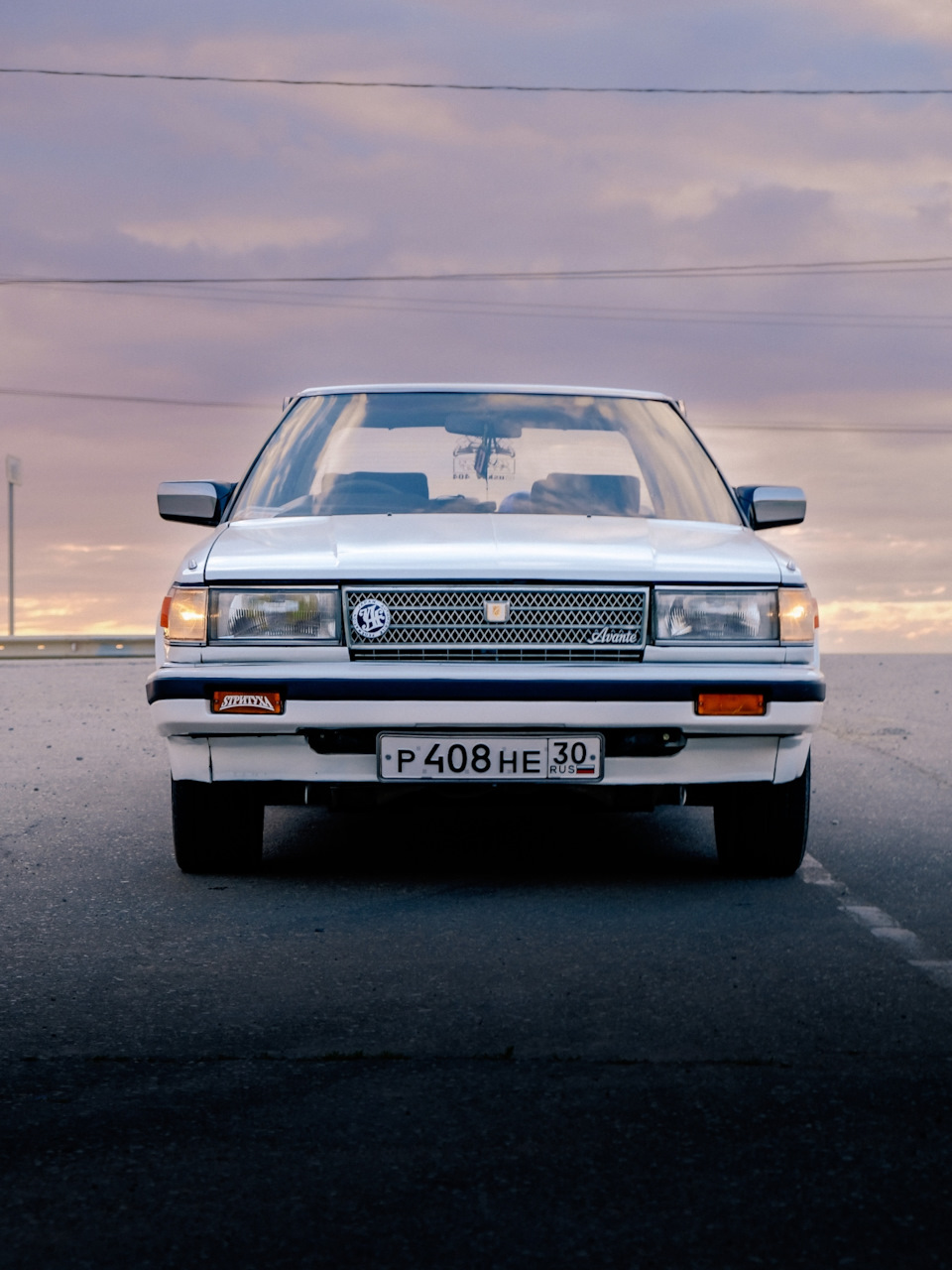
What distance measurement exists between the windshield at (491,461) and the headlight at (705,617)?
3.48ft

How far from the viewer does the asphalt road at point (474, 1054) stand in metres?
2.85

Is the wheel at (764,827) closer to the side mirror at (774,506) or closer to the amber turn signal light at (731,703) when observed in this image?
the amber turn signal light at (731,703)

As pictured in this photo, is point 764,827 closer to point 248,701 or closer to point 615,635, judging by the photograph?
point 615,635

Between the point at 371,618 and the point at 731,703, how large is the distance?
1267mm

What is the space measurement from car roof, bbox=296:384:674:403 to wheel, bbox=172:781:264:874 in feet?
6.98

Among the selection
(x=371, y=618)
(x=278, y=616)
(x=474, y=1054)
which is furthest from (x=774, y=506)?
(x=474, y=1054)

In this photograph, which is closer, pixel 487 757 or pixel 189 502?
pixel 487 757

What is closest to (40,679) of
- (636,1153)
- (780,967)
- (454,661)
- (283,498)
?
(283,498)

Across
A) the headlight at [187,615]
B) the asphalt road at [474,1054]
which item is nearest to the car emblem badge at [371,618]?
the headlight at [187,615]

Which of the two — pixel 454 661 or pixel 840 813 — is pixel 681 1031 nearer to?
pixel 454 661

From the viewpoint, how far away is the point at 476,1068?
12.4ft

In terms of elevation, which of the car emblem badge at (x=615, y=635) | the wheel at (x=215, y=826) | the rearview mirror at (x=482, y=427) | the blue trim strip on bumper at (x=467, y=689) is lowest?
the wheel at (x=215, y=826)

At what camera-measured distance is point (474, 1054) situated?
3896 mm

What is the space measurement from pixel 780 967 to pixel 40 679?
1521cm
